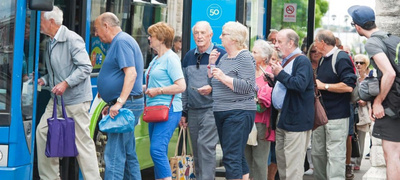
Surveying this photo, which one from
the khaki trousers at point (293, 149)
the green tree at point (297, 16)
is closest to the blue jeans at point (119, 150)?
the khaki trousers at point (293, 149)

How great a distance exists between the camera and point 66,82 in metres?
7.82

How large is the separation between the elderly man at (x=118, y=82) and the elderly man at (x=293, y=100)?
1520 millimetres

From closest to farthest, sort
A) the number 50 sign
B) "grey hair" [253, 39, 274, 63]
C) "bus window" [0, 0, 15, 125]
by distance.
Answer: "bus window" [0, 0, 15, 125] < "grey hair" [253, 39, 274, 63] < the number 50 sign

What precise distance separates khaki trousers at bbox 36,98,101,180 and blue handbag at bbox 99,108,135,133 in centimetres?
34

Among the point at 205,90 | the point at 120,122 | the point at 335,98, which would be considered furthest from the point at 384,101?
the point at 120,122

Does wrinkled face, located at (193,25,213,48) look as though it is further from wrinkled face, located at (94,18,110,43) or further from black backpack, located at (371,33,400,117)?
black backpack, located at (371,33,400,117)

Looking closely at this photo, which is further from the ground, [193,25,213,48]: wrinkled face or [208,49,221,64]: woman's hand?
[193,25,213,48]: wrinkled face

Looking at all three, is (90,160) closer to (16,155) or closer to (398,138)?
(16,155)

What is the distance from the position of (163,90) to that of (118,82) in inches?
22.3

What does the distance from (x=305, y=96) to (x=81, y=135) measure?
7.73 feet

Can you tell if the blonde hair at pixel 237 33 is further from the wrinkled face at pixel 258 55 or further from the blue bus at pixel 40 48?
the blue bus at pixel 40 48

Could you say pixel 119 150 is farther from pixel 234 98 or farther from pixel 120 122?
pixel 234 98

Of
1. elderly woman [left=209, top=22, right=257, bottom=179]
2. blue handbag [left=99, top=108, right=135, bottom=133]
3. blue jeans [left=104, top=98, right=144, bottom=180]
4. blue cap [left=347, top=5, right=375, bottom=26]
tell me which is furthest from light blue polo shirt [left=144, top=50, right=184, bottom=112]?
blue cap [left=347, top=5, right=375, bottom=26]

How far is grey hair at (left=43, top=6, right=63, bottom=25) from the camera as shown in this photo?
7801 mm
